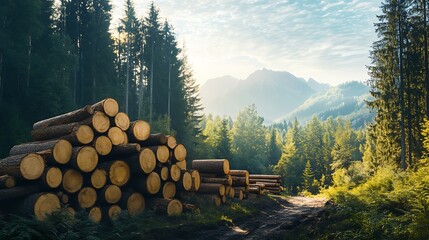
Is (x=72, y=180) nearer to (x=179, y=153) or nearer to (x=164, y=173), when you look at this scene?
(x=164, y=173)

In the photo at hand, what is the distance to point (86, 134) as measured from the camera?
12.0m

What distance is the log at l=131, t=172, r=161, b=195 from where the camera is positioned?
1301cm

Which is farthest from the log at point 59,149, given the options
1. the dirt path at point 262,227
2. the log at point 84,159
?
the dirt path at point 262,227

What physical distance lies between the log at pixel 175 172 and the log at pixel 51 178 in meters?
4.63

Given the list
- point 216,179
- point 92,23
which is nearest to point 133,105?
point 92,23

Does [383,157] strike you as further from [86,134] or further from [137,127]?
[86,134]

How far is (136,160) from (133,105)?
35833mm

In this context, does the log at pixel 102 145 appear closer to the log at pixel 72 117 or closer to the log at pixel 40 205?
the log at pixel 72 117

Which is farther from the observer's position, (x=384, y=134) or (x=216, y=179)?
(x=384, y=134)

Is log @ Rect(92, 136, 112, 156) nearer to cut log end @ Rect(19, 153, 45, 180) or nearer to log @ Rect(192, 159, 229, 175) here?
cut log end @ Rect(19, 153, 45, 180)

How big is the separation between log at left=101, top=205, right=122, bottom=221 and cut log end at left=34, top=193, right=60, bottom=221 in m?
1.79

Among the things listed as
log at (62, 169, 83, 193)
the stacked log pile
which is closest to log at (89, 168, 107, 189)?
the stacked log pile

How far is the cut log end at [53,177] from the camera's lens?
1059cm

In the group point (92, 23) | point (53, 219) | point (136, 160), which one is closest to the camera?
point (53, 219)
